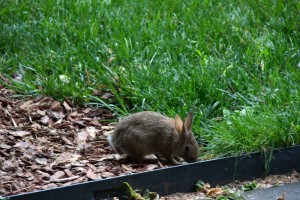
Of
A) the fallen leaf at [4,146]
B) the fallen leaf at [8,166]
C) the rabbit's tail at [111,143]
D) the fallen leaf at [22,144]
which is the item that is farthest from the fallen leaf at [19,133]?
the rabbit's tail at [111,143]

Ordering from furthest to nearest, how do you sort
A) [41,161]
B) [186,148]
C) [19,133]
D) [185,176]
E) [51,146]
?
[19,133]
[51,146]
[186,148]
[41,161]
[185,176]

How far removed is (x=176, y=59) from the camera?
30.6 feet

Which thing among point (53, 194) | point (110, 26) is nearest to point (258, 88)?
point (110, 26)

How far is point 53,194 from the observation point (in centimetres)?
589

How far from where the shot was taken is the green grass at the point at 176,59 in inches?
307

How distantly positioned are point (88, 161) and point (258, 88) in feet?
7.33

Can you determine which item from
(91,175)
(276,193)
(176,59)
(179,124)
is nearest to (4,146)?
(91,175)

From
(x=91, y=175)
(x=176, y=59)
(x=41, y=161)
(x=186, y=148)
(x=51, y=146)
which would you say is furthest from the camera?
(x=176, y=59)

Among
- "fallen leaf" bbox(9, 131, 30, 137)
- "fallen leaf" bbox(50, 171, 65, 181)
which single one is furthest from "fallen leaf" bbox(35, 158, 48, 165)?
"fallen leaf" bbox(9, 131, 30, 137)

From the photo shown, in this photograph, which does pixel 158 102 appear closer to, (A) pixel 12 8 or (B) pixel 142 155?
(B) pixel 142 155

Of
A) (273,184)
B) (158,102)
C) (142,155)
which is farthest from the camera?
(158,102)

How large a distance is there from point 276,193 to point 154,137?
137 cm

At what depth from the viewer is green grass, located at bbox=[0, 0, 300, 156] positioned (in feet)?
25.6

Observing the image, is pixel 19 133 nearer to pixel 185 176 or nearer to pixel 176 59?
pixel 185 176
